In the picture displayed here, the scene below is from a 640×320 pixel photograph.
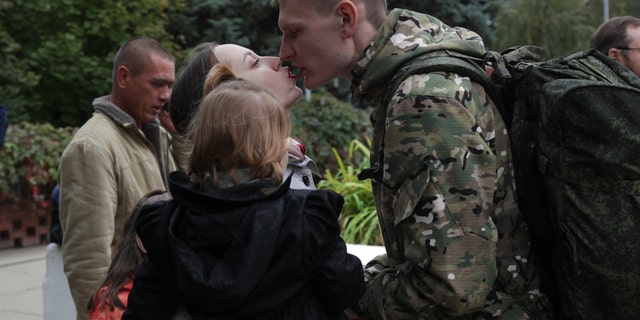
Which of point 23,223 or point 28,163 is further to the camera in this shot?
point 23,223

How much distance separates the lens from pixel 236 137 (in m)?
2.19

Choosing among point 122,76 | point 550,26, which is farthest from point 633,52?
point 550,26

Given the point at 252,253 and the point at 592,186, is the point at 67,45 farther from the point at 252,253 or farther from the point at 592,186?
the point at 592,186

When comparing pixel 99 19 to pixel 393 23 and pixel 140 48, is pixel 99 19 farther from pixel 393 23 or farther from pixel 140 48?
pixel 393 23

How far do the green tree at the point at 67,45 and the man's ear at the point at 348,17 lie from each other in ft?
47.3

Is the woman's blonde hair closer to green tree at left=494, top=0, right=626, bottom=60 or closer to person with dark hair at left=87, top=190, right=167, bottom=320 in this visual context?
person with dark hair at left=87, top=190, right=167, bottom=320

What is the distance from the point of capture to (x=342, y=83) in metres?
20.8

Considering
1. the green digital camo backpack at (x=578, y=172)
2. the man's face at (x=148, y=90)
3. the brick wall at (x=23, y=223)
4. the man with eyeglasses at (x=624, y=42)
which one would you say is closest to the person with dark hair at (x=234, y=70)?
the green digital camo backpack at (x=578, y=172)

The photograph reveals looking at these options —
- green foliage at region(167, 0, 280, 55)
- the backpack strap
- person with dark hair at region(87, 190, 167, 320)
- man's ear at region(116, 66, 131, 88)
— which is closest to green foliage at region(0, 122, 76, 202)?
man's ear at region(116, 66, 131, 88)

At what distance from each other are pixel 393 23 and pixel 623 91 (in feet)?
2.07

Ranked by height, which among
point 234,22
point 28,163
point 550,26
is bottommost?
point 550,26

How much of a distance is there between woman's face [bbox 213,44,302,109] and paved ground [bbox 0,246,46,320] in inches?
180

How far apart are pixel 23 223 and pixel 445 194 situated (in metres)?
9.32

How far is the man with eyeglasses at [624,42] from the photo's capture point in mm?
4688
